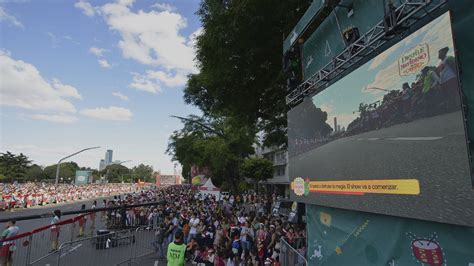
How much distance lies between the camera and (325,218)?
790 centimetres

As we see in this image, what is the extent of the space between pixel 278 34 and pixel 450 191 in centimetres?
930

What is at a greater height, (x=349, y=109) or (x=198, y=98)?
(x=198, y=98)

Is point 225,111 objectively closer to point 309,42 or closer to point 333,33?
point 309,42

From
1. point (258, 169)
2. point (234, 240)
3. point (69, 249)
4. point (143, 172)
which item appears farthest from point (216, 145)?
point (143, 172)

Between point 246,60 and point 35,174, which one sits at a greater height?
point 246,60

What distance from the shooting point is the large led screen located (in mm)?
3834

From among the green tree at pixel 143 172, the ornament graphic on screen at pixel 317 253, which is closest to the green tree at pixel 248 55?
the ornament graphic on screen at pixel 317 253

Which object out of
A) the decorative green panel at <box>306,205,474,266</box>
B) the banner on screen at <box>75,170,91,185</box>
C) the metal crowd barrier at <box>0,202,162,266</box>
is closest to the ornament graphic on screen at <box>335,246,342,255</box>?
the decorative green panel at <box>306,205,474,266</box>

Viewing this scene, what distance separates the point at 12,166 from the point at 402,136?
334ft

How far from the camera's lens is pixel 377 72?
216 inches

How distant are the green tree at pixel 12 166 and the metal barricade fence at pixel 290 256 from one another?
96.4 meters

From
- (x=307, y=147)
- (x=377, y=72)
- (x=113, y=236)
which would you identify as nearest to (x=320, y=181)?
(x=307, y=147)

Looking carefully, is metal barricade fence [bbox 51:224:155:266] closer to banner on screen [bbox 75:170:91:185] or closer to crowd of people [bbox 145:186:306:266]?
crowd of people [bbox 145:186:306:266]

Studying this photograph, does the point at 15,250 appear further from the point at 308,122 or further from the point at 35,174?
the point at 35,174
